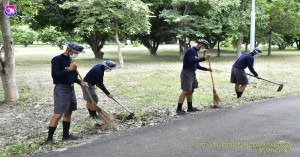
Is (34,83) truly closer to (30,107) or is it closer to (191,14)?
(30,107)

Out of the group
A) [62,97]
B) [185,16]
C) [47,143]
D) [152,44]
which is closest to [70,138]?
[47,143]

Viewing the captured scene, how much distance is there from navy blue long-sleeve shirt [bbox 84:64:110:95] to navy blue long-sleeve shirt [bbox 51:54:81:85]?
135 centimetres

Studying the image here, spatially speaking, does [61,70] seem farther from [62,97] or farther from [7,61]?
[7,61]

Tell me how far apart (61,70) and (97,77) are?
1638 millimetres

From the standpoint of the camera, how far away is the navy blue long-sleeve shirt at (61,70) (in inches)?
218

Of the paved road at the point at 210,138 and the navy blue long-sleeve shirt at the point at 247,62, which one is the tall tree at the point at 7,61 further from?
the navy blue long-sleeve shirt at the point at 247,62

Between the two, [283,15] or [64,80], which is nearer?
[64,80]

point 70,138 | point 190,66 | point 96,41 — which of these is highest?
point 96,41

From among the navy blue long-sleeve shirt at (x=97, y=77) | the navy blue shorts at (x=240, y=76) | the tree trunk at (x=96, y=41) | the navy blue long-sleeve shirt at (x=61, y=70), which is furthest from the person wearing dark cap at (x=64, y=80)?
the tree trunk at (x=96, y=41)

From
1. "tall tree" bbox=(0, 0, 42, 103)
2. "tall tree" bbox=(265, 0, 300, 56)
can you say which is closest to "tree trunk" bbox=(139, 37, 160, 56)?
"tall tree" bbox=(265, 0, 300, 56)

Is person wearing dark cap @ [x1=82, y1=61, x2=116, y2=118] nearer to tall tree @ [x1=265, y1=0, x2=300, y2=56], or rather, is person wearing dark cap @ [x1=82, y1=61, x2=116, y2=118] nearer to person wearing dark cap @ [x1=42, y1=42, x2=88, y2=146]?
person wearing dark cap @ [x1=42, y1=42, x2=88, y2=146]

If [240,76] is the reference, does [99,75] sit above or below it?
above

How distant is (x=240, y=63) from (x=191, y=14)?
18.5 metres

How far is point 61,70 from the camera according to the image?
559 cm
